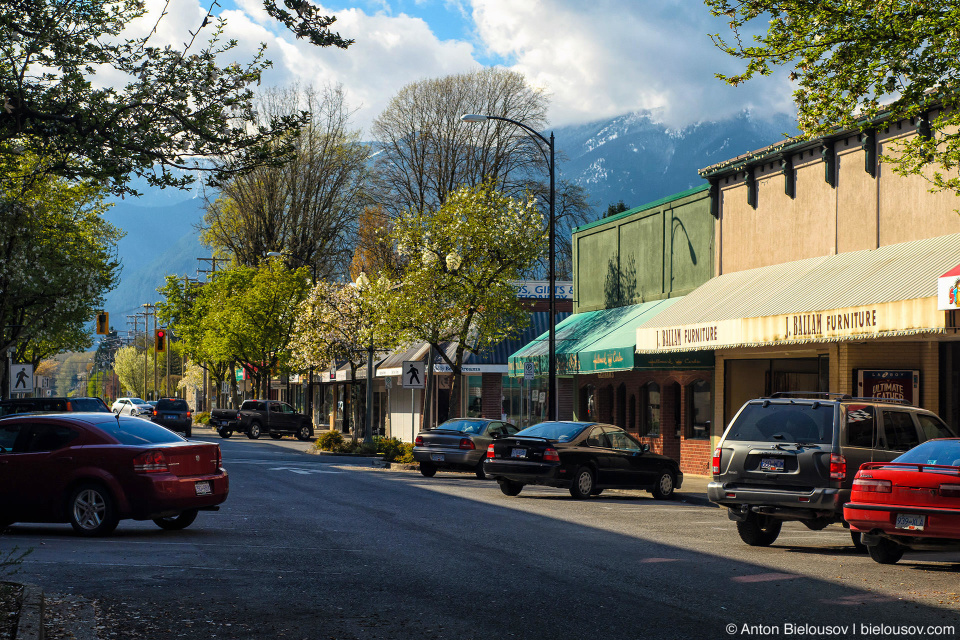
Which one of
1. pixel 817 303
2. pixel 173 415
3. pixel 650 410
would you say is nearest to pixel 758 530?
pixel 817 303

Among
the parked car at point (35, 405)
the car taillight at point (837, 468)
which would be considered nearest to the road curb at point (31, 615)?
the car taillight at point (837, 468)

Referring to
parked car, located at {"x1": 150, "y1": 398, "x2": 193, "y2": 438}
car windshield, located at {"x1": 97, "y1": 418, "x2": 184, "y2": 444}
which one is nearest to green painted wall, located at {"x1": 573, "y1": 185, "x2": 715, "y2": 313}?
car windshield, located at {"x1": 97, "y1": 418, "x2": 184, "y2": 444}

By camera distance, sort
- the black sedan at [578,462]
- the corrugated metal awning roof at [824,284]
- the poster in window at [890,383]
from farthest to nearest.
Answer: the poster in window at [890,383] < the black sedan at [578,462] < the corrugated metal awning roof at [824,284]

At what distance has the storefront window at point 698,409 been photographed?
27.0 metres

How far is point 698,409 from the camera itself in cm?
2741

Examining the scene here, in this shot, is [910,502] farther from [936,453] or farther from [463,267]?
[463,267]

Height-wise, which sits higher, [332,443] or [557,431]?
[557,431]

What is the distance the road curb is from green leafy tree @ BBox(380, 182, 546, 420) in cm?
2375

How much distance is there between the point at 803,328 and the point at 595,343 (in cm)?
956

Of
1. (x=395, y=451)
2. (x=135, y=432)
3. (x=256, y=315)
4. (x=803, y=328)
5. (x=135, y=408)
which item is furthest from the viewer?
(x=256, y=315)

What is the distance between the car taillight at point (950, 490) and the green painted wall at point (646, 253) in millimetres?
16179

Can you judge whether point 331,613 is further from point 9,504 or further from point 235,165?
point 9,504

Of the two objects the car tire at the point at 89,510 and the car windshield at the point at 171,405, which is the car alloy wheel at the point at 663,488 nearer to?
the car tire at the point at 89,510

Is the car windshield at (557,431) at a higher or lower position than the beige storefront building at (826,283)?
lower
